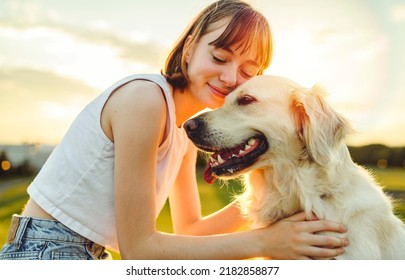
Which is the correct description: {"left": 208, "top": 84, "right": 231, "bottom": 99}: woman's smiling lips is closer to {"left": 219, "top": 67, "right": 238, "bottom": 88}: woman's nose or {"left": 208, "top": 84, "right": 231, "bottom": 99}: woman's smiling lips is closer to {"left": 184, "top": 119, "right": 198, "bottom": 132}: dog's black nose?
{"left": 219, "top": 67, "right": 238, "bottom": 88}: woman's nose

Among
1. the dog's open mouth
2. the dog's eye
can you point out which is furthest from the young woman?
the dog's open mouth

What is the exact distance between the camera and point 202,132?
2223 mm

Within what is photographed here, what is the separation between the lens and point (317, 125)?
2070mm

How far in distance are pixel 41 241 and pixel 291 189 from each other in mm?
1146

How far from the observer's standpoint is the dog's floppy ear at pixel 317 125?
2.04 m

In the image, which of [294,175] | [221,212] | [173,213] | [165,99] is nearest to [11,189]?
[173,213]

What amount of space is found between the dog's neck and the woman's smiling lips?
43 centimetres

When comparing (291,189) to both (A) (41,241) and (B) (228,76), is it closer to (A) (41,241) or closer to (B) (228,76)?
(B) (228,76)

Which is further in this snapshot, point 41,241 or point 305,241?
point 41,241

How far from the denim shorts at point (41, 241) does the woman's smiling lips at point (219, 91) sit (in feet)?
3.12

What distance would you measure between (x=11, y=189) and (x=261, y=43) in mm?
3671

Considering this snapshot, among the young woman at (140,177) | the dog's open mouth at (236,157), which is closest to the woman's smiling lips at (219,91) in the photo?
the young woman at (140,177)

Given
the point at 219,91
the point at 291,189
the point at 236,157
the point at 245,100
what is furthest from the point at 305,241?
the point at 219,91

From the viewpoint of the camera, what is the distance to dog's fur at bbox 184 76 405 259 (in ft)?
6.61
